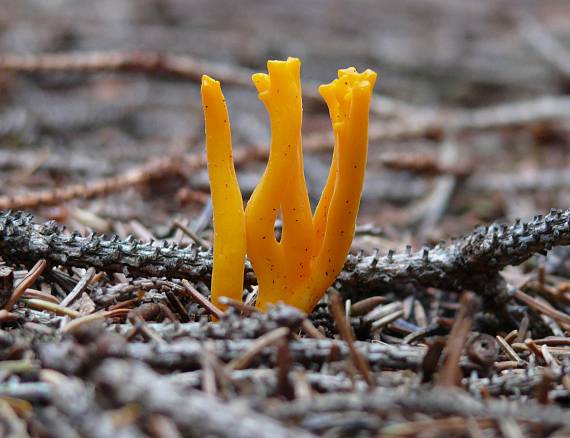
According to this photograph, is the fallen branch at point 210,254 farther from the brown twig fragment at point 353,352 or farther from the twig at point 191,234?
the brown twig fragment at point 353,352

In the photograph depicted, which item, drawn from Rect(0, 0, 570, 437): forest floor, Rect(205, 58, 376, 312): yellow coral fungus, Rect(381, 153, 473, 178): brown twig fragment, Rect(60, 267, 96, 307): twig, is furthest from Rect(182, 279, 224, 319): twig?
Rect(381, 153, 473, 178): brown twig fragment

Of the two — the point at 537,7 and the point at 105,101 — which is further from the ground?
the point at 537,7

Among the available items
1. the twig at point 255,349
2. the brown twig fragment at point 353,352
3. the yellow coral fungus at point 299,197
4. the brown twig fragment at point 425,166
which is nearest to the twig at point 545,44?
the brown twig fragment at point 425,166

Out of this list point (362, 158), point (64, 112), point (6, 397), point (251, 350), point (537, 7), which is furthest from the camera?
point (537, 7)

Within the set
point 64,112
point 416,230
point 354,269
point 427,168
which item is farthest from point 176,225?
point 64,112

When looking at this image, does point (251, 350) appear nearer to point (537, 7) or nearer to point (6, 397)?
point (6, 397)

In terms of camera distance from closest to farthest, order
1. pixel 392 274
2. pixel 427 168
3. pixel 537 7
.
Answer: pixel 392 274
pixel 427 168
pixel 537 7
